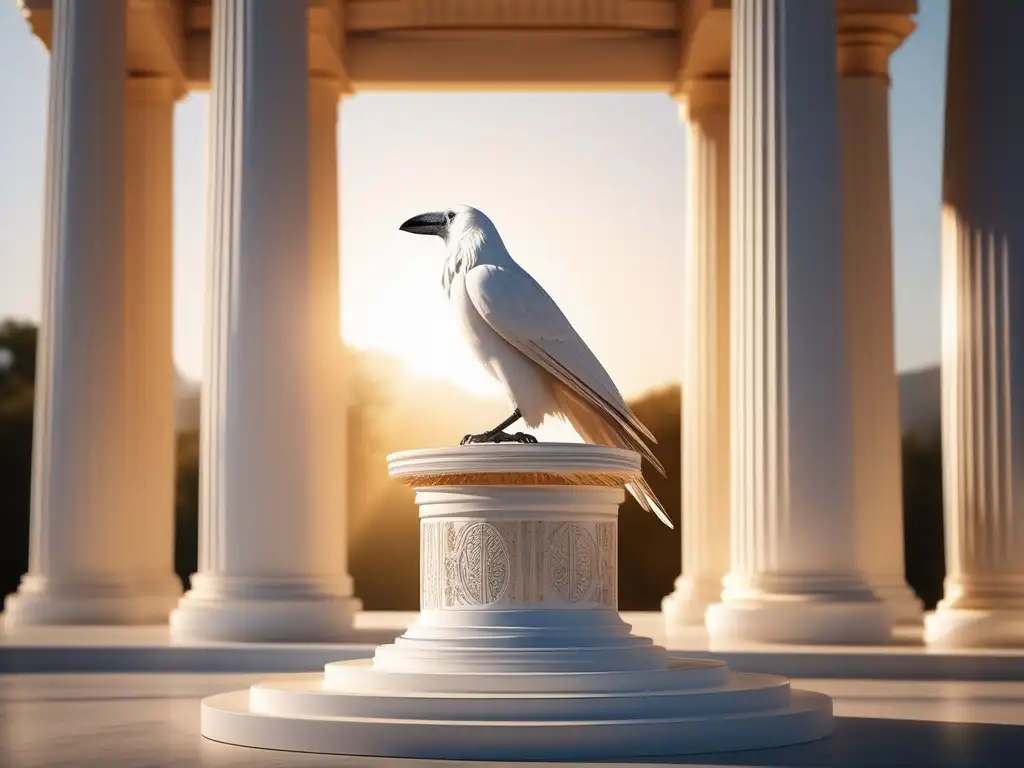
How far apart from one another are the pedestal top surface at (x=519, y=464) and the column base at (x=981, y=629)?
48.0 meters

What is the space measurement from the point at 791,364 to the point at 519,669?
47.2m

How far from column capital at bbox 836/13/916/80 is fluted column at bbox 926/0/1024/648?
22583 mm

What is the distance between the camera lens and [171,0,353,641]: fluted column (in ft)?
354

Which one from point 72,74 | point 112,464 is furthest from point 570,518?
point 72,74

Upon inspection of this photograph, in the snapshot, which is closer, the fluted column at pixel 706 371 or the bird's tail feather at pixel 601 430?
the bird's tail feather at pixel 601 430

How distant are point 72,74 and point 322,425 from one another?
127 ft

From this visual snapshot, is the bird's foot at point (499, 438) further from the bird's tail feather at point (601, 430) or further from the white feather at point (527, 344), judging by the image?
the bird's tail feather at point (601, 430)

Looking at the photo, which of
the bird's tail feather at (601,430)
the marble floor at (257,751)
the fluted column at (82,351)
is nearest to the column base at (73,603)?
the fluted column at (82,351)

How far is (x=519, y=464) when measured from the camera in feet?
214

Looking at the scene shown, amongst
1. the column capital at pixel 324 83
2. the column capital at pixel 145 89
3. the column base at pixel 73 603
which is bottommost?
the column base at pixel 73 603

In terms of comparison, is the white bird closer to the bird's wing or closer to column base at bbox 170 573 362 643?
the bird's wing

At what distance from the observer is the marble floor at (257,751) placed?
55562mm

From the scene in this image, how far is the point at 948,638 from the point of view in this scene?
10725 cm

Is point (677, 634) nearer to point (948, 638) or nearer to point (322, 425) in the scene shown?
point (948, 638)
